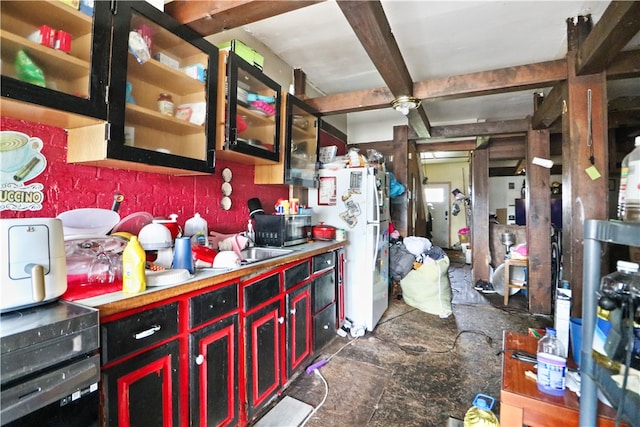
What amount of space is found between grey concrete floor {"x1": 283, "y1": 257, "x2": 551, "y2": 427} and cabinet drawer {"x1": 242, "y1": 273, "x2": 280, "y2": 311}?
2.48 ft

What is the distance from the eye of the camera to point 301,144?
2814 mm

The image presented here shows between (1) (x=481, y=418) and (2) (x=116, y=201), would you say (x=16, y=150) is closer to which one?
(2) (x=116, y=201)

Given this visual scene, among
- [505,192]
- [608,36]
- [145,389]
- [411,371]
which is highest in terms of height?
[608,36]

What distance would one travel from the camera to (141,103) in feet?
5.01

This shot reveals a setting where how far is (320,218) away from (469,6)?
2.14m

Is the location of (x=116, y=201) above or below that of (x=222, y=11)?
below

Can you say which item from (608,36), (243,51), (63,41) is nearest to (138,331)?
(63,41)

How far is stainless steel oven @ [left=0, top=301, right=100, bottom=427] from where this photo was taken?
0.70 m

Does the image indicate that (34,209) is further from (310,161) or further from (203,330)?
(310,161)

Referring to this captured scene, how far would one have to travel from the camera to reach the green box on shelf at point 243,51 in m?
1.89

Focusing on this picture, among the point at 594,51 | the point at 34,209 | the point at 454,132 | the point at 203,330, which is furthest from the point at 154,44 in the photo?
the point at 454,132

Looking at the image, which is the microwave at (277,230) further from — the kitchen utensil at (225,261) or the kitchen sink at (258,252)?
the kitchen utensil at (225,261)

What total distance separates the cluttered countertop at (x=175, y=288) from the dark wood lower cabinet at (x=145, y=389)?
0.21 meters

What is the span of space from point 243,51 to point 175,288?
64.5 inches
